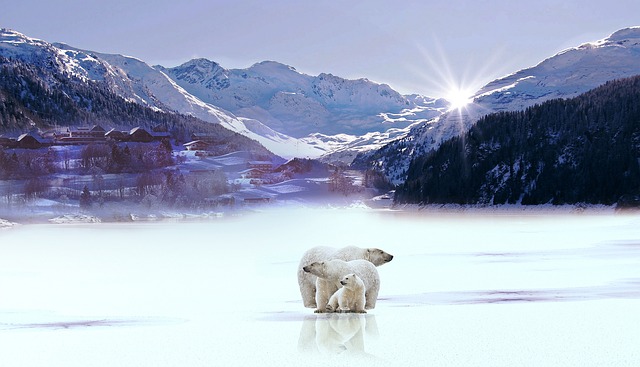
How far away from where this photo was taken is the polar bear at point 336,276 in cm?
1791

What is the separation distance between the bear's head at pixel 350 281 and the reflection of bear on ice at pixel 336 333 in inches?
31.1

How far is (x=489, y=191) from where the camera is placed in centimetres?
19538

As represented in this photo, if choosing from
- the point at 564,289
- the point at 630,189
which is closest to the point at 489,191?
the point at 630,189

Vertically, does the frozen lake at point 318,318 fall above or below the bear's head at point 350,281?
below

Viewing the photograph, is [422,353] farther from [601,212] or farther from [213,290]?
[601,212]

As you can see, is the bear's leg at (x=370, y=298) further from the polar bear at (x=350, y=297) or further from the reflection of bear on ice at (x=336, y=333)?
the polar bear at (x=350, y=297)

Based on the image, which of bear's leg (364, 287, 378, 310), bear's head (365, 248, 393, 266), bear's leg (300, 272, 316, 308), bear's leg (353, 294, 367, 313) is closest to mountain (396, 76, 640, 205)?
bear's head (365, 248, 393, 266)

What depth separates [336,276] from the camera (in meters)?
18.2

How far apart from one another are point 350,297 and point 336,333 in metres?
1.63

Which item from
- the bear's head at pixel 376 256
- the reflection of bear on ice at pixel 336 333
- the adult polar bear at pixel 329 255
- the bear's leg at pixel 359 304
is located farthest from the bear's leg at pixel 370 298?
the bear's head at pixel 376 256

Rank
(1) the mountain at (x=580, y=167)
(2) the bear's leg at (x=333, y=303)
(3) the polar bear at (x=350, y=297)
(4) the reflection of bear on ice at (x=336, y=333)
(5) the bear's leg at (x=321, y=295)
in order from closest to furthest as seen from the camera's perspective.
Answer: (4) the reflection of bear on ice at (x=336, y=333), (3) the polar bear at (x=350, y=297), (2) the bear's leg at (x=333, y=303), (5) the bear's leg at (x=321, y=295), (1) the mountain at (x=580, y=167)

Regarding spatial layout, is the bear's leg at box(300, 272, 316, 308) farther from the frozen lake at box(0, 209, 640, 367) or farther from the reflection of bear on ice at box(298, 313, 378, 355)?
the reflection of bear on ice at box(298, 313, 378, 355)

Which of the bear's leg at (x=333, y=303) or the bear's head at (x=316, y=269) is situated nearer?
the bear's head at (x=316, y=269)

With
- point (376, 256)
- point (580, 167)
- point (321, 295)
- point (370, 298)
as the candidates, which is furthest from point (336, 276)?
point (580, 167)
